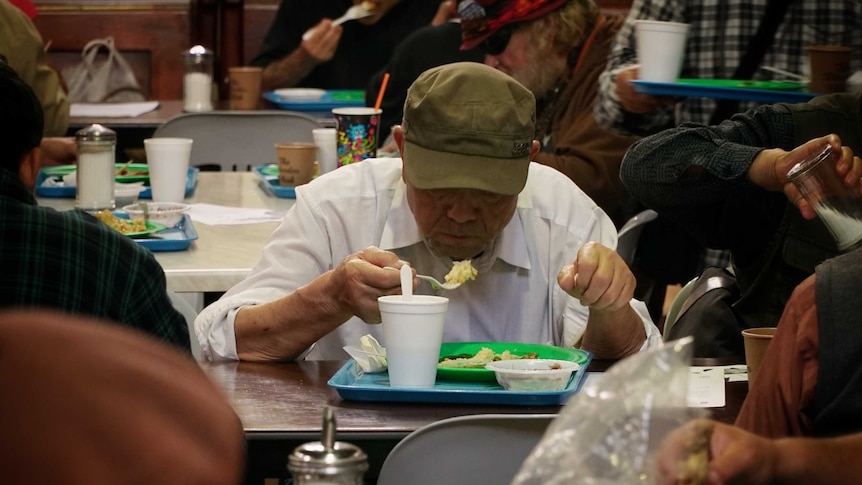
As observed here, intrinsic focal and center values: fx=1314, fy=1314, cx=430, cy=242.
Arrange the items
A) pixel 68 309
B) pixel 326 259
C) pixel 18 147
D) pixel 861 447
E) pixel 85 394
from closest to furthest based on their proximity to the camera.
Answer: pixel 85 394
pixel 861 447
pixel 68 309
pixel 18 147
pixel 326 259

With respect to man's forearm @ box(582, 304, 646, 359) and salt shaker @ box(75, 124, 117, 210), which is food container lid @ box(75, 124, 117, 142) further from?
man's forearm @ box(582, 304, 646, 359)

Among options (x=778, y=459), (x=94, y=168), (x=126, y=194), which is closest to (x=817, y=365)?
(x=778, y=459)

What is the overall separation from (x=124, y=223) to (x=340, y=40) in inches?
144

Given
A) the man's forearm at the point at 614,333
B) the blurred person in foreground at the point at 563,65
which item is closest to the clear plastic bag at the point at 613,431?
the man's forearm at the point at 614,333

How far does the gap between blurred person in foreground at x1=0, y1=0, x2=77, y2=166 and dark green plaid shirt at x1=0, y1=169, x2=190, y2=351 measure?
325cm

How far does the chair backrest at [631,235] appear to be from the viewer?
416cm

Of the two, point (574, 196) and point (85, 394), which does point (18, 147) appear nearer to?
point (574, 196)

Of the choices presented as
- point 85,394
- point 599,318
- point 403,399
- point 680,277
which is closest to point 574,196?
point 599,318

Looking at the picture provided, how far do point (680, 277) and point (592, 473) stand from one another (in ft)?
11.0

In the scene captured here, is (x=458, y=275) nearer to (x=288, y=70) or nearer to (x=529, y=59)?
(x=529, y=59)

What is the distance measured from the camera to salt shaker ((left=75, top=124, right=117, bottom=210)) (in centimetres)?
407

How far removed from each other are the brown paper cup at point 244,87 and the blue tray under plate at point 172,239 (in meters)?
2.73

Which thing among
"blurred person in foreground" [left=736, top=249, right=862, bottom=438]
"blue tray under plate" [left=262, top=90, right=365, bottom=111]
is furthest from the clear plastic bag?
"blue tray under plate" [left=262, top=90, right=365, bottom=111]

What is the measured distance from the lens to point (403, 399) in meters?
2.27
